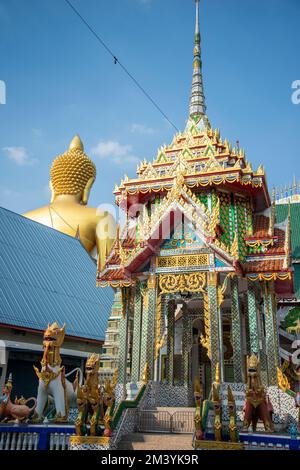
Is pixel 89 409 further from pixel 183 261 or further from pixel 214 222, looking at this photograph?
pixel 214 222

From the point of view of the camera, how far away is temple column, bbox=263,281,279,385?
1152cm

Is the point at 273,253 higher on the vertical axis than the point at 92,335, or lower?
higher

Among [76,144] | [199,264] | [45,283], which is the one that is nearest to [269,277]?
[199,264]

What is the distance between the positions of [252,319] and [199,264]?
85.0 inches

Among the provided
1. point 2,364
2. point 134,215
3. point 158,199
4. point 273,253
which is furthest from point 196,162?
point 2,364

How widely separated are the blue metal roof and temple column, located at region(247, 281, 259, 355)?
9.05 m

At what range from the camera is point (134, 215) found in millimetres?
16438

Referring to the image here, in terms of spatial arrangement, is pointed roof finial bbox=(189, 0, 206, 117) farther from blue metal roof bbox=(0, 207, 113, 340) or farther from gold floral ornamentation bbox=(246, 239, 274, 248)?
blue metal roof bbox=(0, 207, 113, 340)

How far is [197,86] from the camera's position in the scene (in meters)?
19.8

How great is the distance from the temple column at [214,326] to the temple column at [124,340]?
2602mm

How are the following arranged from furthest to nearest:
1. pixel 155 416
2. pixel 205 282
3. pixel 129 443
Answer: pixel 205 282 → pixel 155 416 → pixel 129 443

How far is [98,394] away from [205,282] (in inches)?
175
